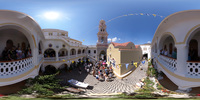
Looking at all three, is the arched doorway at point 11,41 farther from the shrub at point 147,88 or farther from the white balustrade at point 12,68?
the shrub at point 147,88

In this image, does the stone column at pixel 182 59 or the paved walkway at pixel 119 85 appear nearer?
the stone column at pixel 182 59

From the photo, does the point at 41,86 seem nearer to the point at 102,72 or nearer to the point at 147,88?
the point at 147,88

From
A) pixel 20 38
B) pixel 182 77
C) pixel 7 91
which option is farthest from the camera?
pixel 20 38

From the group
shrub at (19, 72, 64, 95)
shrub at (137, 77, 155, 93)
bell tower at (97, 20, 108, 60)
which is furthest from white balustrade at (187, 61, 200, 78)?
bell tower at (97, 20, 108, 60)

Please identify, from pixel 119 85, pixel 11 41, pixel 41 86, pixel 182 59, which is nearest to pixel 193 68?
pixel 182 59

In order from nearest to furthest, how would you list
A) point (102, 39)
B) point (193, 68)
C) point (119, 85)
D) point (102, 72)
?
point (193, 68), point (119, 85), point (102, 72), point (102, 39)

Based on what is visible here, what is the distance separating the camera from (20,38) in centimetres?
822

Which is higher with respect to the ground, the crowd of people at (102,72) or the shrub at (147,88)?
the shrub at (147,88)

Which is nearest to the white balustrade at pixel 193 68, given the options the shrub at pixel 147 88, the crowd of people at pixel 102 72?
the shrub at pixel 147 88

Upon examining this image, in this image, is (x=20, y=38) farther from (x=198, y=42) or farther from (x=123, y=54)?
(x=198, y=42)

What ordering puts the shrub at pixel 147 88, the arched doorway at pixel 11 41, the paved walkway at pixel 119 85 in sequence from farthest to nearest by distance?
the arched doorway at pixel 11 41 < the paved walkway at pixel 119 85 < the shrub at pixel 147 88

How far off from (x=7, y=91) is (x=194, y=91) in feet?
34.3

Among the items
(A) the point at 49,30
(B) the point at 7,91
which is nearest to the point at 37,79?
(B) the point at 7,91

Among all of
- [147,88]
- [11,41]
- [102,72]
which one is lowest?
[102,72]
